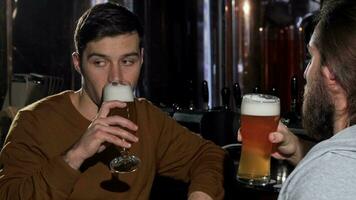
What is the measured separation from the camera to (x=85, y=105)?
1797 millimetres

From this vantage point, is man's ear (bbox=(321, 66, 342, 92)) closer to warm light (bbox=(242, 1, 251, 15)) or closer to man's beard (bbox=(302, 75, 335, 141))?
man's beard (bbox=(302, 75, 335, 141))

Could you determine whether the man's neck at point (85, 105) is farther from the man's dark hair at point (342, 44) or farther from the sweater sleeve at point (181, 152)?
the man's dark hair at point (342, 44)

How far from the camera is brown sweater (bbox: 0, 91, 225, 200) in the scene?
1.42 metres

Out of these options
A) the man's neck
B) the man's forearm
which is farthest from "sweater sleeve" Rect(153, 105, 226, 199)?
the man's neck

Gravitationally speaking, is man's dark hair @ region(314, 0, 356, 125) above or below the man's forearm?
above

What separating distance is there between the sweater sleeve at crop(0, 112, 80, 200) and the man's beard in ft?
2.22

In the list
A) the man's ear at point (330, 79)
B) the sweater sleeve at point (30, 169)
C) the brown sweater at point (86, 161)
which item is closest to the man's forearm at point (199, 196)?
the brown sweater at point (86, 161)

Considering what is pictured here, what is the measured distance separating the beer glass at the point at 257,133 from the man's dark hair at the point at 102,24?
0.55 m

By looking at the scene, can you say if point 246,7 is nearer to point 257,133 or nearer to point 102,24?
point 102,24

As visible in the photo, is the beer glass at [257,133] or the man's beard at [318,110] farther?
the beer glass at [257,133]

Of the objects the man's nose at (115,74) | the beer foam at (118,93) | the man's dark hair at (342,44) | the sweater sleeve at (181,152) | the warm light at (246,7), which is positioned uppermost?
the warm light at (246,7)

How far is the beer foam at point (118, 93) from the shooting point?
141cm

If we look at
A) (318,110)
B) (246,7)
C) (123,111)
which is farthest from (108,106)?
(246,7)

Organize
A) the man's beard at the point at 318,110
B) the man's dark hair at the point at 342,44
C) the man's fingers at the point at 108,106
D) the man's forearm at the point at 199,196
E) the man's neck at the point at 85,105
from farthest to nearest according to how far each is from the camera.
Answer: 1. the man's neck at the point at 85,105
2. the man's forearm at the point at 199,196
3. the man's fingers at the point at 108,106
4. the man's beard at the point at 318,110
5. the man's dark hair at the point at 342,44
